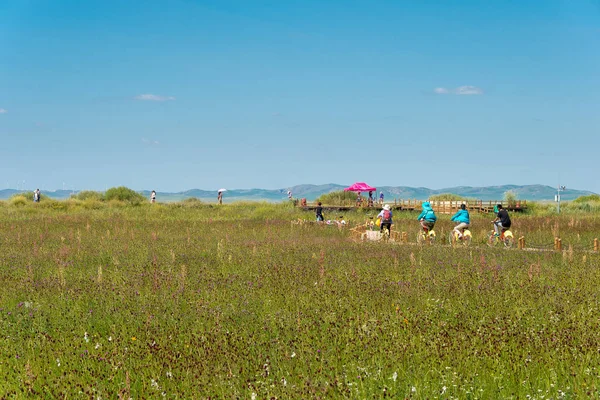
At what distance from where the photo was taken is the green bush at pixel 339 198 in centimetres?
5822

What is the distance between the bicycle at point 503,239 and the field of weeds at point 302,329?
17.3 feet

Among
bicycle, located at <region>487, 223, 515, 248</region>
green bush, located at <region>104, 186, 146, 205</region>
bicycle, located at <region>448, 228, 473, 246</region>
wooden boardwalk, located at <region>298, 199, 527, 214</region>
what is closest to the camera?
bicycle, located at <region>487, 223, 515, 248</region>

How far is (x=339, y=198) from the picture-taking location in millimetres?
60812

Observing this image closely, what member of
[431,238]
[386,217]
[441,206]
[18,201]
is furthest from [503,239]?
[18,201]

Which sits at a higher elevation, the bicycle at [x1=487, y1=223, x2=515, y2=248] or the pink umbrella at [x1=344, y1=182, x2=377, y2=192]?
the pink umbrella at [x1=344, y1=182, x2=377, y2=192]

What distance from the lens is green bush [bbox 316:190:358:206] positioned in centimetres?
5822

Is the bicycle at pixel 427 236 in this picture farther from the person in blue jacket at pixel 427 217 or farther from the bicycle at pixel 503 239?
the bicycle at pixel 503 239

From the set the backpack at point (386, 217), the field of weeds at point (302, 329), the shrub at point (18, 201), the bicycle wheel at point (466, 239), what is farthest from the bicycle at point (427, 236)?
the shrub at point (18, 201)

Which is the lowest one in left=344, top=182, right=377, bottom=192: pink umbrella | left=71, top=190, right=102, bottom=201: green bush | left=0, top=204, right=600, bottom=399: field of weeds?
left=0, top=204, right=600, bottom=399: field of weeds

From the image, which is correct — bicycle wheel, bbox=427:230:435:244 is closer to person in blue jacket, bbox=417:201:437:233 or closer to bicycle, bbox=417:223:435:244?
bicycle, bbox=417:223:435:244

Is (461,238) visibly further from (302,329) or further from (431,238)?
(302,329)

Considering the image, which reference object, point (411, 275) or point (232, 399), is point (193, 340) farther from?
point (411, 275)

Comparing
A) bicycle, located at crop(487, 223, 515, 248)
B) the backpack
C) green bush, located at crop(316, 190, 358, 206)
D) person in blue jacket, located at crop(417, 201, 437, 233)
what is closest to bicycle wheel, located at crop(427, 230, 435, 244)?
person in blue jacket, located at crop(417, 201, 437, 233)

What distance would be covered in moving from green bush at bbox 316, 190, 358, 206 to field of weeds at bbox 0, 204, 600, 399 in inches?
1667
